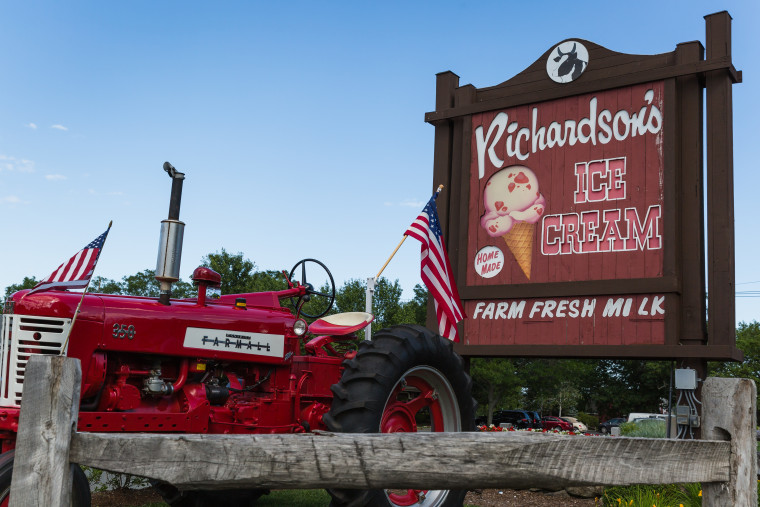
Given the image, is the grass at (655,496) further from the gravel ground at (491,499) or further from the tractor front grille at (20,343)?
the tractor front grille at (20,343)

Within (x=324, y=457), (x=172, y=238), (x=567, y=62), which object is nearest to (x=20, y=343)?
(x=172, y=238)

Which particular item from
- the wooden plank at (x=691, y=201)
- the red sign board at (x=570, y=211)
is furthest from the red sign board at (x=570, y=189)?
the wooden plank at (x=691, y=201)

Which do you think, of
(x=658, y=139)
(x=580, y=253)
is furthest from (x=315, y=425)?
(x=658, y=139)

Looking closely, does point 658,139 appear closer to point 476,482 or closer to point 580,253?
point 580,253

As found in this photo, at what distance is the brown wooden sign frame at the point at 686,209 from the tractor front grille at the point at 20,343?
581 cm

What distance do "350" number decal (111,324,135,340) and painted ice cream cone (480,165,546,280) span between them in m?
5.59

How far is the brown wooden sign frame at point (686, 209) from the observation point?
25.1 ft

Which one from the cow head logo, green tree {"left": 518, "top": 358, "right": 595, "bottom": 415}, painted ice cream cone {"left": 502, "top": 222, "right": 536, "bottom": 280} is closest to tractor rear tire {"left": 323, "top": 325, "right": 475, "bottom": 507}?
painted ice cream cone {"left": 502, "top": 222, "right": 536, "bottom": 280}

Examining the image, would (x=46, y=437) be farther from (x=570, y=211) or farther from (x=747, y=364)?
(x=747, y=364)

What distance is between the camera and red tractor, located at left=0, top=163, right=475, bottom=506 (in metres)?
4.07

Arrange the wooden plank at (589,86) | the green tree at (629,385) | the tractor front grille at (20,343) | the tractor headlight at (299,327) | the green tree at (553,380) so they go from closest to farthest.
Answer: the tractor front grille at (20,343) < the tractor headlight at (299,327) < the wooden plank at (589,86) < the green tree at (553,380) < the green tree at (629,385)

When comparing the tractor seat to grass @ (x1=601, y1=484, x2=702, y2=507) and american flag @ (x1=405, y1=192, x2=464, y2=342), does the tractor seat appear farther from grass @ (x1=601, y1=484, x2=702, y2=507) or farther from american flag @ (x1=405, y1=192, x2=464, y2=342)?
grass @ (x1=601, y1=484, x2=702, y2=507)

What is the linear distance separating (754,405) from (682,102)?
624cm

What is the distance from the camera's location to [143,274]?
1457 inches
